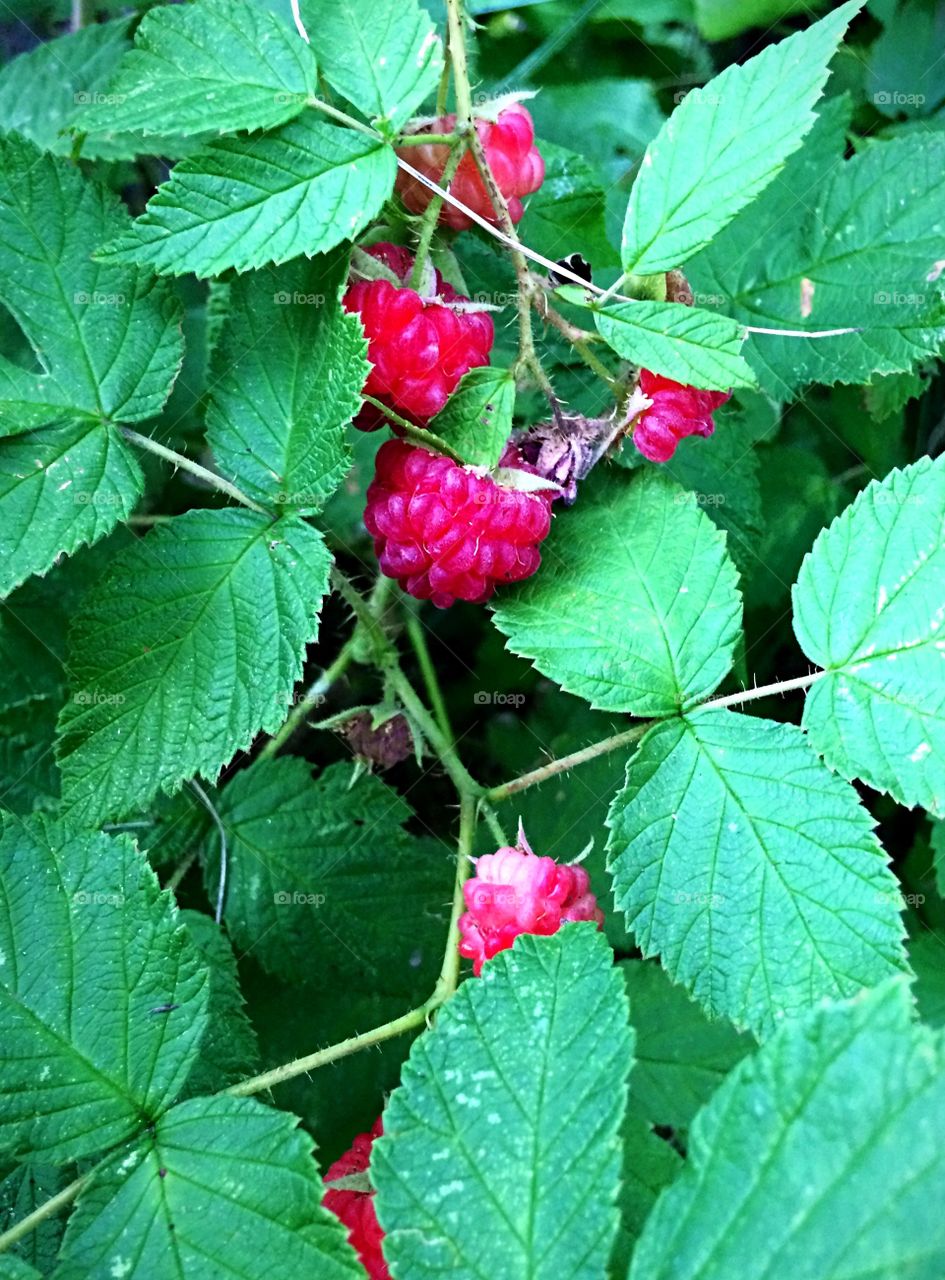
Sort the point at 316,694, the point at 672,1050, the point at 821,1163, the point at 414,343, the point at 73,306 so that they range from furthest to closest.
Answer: the point at 316,694 < the point at 672,1050 < the point at 73,306 < the point at 414,343 < the point at 821,1163

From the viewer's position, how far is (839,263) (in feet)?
5.06

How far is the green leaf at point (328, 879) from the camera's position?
1.53 meters

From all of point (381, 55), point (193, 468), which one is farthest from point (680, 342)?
point (193, 468)

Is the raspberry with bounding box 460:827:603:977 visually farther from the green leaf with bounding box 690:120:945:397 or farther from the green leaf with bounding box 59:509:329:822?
the green leaf with bounding box 690:120:945:397

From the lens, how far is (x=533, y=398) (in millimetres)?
1771

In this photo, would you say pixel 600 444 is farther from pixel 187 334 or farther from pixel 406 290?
pixel 187 334

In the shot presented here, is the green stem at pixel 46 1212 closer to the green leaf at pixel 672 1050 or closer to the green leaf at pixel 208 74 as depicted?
the green leaf at pixel 672 1050

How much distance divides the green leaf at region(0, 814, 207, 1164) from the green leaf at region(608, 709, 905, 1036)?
482 mm

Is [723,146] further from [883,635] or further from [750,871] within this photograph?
[750,871]

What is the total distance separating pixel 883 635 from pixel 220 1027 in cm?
93

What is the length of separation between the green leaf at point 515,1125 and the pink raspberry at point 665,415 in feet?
1.76

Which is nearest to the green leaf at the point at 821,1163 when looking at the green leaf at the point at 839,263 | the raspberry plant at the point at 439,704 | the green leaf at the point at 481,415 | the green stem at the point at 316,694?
the raspberry plant at the point at 439,704

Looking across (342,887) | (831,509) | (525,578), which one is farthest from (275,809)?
(831,509)

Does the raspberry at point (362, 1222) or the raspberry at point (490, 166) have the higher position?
the raspberry at point (490, 166)
